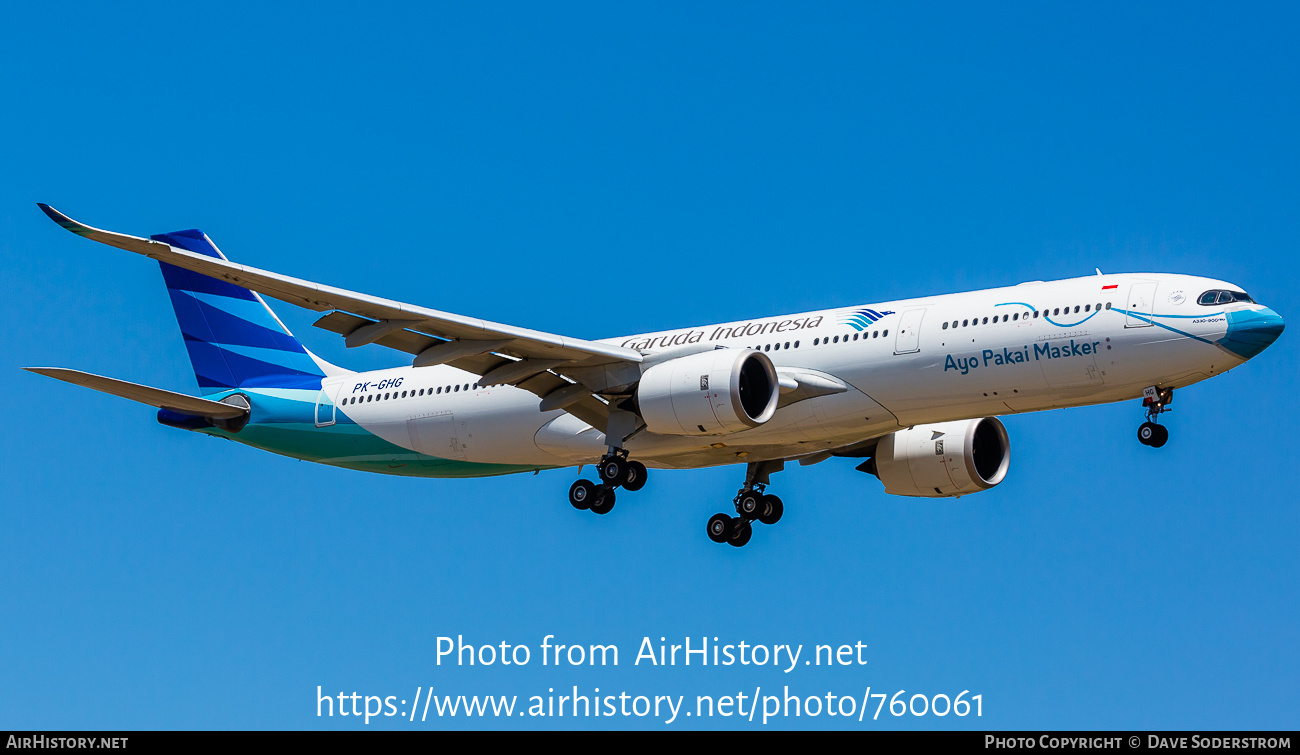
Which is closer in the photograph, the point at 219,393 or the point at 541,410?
the point at 541,410

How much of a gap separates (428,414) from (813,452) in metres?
9.31

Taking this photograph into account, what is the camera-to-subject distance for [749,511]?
37750mm

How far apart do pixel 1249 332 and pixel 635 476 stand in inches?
511

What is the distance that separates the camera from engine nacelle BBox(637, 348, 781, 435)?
103ft

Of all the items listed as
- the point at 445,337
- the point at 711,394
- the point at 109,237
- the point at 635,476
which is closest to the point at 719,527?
the point at 635,476

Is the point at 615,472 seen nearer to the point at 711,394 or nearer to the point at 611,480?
the point at 611,480

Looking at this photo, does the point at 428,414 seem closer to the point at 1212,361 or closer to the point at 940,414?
the point at 940,414

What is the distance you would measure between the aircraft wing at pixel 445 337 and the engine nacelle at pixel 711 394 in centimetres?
159

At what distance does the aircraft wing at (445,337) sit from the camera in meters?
28.9

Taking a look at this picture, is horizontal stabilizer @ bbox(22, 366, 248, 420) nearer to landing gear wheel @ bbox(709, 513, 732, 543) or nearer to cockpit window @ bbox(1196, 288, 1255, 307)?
landing gear wheel @ bbox(709, 513, 732, 543)

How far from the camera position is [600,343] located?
116 feet

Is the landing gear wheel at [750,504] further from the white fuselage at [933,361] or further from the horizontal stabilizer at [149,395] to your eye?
the horizontal stabilizer at [149,395]

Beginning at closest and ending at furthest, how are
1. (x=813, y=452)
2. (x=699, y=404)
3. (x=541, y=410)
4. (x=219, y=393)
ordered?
(x=699, y=404) < (x=541, y=410) < (x=813, y=452) < (x=219, y=393)
